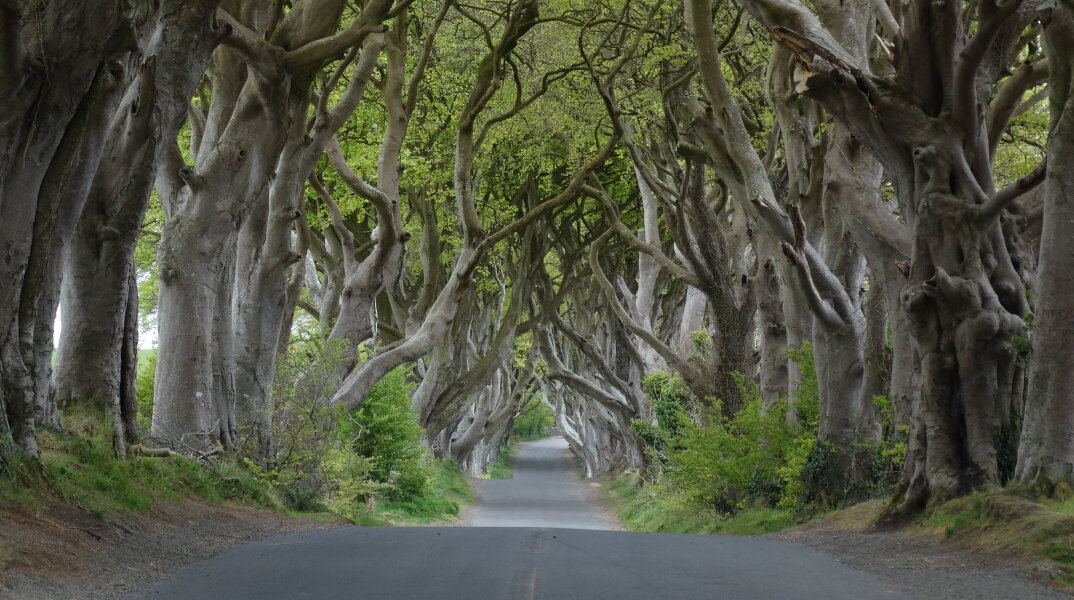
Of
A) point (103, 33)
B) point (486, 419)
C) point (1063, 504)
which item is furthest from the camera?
point (486, 419)

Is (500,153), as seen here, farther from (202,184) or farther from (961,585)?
(961,585)

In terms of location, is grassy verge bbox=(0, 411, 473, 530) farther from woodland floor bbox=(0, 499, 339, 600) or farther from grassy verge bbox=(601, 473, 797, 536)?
grassy verge bbox=(601, 473, 797, 536)

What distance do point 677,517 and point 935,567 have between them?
11.7 m

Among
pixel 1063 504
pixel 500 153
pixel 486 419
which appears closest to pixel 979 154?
pixel 1063 504

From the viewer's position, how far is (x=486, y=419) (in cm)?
4184

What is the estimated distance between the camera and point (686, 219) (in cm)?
1752

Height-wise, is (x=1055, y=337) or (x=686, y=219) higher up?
(x=686, y=219)

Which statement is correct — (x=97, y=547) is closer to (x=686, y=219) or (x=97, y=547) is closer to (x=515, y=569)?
(x=515, y=569)

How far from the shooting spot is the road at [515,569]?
251 inches

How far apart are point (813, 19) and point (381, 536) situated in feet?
21.9

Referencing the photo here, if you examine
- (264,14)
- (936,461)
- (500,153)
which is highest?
(500,153)

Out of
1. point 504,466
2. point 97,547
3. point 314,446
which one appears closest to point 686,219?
point 314,446

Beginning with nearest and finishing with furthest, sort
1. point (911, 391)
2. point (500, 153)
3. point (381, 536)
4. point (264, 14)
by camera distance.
→ point (381, 536)
point (911, 391)
point (264, 14)
point (500, 153)

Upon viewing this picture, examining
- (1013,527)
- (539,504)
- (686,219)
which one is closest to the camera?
(1013,527)
